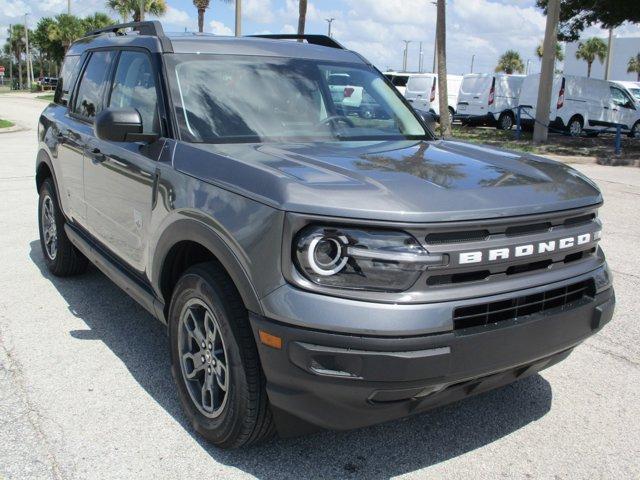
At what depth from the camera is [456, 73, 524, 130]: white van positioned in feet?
81.8

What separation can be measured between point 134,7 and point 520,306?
1989 inches

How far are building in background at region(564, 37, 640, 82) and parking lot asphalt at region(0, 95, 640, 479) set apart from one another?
250ft

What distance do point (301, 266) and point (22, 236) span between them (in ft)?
18.1

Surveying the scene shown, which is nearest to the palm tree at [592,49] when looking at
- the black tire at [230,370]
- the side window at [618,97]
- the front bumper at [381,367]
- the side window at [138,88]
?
the side window at [618,97]

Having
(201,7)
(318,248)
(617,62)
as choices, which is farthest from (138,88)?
(617,62)

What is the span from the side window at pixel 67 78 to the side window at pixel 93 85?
297mm

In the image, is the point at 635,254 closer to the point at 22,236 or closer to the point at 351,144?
the point at 351,144

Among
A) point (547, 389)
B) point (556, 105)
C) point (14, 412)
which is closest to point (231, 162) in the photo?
point (14, 412)

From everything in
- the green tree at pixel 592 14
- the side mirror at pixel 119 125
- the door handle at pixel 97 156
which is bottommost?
the door handle at pixel 97 156

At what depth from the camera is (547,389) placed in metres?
3.62

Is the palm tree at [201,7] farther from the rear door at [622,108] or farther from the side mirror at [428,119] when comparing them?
the side mirror at [428,119]

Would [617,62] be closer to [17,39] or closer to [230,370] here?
[230,370]

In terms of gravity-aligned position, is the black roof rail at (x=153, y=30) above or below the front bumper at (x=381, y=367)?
above

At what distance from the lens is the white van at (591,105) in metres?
21.6
